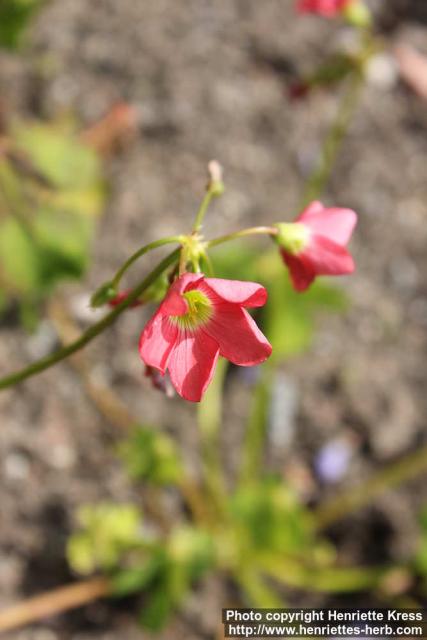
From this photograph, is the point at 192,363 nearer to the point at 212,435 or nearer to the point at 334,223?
the point at 334,223

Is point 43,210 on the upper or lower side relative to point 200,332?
upper

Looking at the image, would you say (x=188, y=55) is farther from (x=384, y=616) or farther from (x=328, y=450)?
(x=384, y=616)

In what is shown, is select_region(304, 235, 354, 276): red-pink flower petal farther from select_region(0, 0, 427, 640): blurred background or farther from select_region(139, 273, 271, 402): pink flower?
select_region(0, 0, 427, 640): blurred background

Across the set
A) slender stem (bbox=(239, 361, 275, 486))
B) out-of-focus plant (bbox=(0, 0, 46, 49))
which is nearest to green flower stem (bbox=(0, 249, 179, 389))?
slender stem (bbox=(239, 361, 275, 486))

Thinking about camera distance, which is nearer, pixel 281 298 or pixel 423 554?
pixel 423 554

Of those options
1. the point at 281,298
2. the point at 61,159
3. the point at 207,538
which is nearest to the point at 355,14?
the point at 281,298

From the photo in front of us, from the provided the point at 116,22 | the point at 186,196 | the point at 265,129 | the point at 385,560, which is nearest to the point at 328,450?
the point at 385,560

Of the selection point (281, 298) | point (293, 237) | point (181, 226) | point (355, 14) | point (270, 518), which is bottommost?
point (293, 237)
